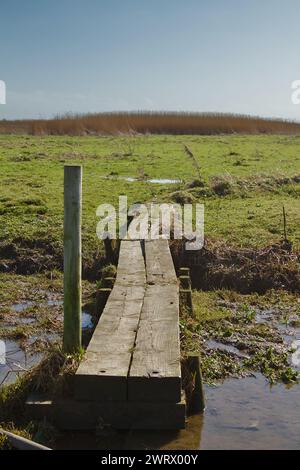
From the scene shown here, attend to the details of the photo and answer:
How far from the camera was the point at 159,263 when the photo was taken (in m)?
9.23

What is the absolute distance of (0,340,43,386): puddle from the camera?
21.8ft

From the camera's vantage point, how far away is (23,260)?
35.8ft

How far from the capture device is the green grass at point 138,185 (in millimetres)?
12000

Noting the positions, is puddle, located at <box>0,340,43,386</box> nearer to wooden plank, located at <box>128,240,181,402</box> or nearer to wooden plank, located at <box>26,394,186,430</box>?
wooden plank, located at <box>26,394,186,430</box>

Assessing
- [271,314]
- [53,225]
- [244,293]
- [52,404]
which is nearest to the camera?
[52,404]

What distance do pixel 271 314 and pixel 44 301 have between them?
307cm

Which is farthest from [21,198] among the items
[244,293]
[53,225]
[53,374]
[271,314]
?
[53,374]

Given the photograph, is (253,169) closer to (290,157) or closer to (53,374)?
(290,157)

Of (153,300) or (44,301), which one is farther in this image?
(44,301)

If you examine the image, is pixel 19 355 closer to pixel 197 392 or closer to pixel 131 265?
pixel 197 392

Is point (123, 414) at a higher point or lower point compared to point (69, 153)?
lower

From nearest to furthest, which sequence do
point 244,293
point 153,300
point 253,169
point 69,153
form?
point 153,300
point 244,293
point 253,169
point 69,153

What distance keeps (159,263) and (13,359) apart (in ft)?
9.19
